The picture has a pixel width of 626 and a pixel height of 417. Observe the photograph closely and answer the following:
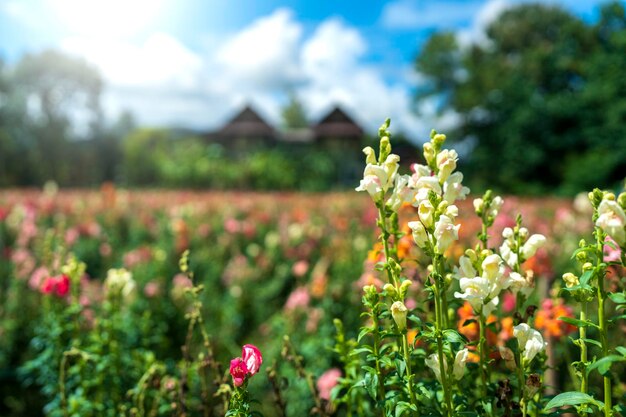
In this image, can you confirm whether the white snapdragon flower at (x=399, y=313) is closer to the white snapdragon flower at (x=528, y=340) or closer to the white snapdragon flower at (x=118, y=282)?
the white snapdragon flower at (x=528, y=340)

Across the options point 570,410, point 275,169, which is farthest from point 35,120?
point 570,410

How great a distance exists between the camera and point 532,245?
1520mm

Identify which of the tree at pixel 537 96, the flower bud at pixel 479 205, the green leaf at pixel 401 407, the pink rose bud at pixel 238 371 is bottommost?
A: the green leaf at pixel 401 407

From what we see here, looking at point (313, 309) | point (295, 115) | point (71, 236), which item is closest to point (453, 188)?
point (313, 309)

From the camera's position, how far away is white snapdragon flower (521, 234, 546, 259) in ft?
4.91

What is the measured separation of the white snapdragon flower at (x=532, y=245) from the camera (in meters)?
1.50

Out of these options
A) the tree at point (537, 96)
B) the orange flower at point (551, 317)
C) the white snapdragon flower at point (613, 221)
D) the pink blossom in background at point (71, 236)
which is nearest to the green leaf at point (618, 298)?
the white snapdragon flower at point (613, 221)

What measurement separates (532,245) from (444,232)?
338mm

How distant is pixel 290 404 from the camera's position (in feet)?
11.6

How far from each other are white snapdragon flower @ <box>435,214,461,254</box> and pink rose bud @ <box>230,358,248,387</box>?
528 millimetres

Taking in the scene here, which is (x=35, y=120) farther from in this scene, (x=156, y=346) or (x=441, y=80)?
(x=156, y=346)

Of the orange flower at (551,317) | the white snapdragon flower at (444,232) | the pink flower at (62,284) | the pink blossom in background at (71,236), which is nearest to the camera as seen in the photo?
the white snapdragon flower at (444,232)

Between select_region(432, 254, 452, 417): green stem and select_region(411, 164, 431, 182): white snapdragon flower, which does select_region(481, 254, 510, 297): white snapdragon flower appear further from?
select_region(411, 164, 431, 182): white snapdragon flower

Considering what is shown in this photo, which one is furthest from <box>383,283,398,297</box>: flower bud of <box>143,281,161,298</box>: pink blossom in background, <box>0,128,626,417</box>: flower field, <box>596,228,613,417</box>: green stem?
<box>143,281,161,298</box>: pink blossom in background
